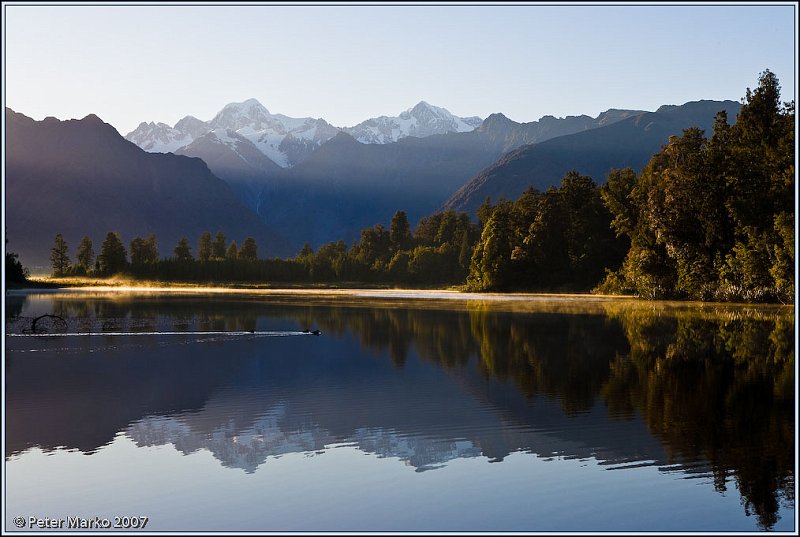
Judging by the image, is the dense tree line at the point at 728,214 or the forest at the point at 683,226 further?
the forest at the point at 683,226

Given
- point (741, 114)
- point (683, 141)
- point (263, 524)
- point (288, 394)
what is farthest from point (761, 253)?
point (263, 524)

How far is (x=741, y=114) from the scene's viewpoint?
84.9 metres

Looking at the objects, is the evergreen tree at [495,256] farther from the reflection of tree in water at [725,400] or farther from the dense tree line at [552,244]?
the reflection of tree in water at [725,400]

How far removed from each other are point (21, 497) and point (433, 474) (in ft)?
Answer: 26.7

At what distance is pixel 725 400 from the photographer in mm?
25766

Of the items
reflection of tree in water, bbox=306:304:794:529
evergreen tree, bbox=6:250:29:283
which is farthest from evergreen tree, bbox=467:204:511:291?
evergreen tree, bbox=6:250:29:283

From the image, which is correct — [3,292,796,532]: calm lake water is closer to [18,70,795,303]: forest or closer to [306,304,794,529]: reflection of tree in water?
[306,304,794,529]: reflection of tree in water

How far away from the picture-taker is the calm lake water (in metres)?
15.5

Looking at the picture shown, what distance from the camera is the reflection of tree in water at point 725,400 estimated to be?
56.3 feet

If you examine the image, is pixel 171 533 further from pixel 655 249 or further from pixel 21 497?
pixel 655 249

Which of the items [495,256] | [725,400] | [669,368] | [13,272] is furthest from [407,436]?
[13,272]

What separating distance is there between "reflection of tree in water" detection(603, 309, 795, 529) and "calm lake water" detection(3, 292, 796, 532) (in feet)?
0.30

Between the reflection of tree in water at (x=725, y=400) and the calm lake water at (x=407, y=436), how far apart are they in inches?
3.6

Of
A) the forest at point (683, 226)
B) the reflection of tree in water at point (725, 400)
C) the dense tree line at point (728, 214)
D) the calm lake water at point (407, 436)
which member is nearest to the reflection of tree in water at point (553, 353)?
the calm lake water at point (407, 436)
